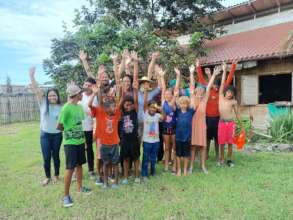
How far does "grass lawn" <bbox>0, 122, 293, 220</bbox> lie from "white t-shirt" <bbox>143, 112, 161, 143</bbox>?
2.25ft

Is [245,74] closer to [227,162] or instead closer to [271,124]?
[271,124]

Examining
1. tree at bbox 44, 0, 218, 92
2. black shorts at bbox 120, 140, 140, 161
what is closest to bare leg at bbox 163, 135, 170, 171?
black shorts at bbox 120, 140, 140, 161

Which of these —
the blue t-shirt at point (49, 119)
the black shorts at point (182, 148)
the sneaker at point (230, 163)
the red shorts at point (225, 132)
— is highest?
the blue t-shirt at point (49, 119)

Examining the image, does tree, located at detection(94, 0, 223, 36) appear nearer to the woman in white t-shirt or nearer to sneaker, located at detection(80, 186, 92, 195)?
the woman in white t-shirt

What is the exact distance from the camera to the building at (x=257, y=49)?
33.2ft

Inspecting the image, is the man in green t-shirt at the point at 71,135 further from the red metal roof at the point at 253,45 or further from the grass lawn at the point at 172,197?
the red metal roof at the point at 253,45

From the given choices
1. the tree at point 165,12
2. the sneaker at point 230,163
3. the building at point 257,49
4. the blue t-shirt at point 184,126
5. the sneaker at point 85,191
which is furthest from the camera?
the tree at point 165,12

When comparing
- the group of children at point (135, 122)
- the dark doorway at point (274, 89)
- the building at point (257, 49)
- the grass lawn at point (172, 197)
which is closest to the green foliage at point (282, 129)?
the building at point (257, 49)

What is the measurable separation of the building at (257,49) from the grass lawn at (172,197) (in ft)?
15.4

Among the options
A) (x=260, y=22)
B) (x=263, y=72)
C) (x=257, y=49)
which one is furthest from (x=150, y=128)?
(x=260, y=22)

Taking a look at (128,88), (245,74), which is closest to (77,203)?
(128,88)

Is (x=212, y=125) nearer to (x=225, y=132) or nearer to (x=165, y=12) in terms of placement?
(x=225, y=132)

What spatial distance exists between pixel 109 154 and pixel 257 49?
7.65 m

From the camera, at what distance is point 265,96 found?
14.0m
